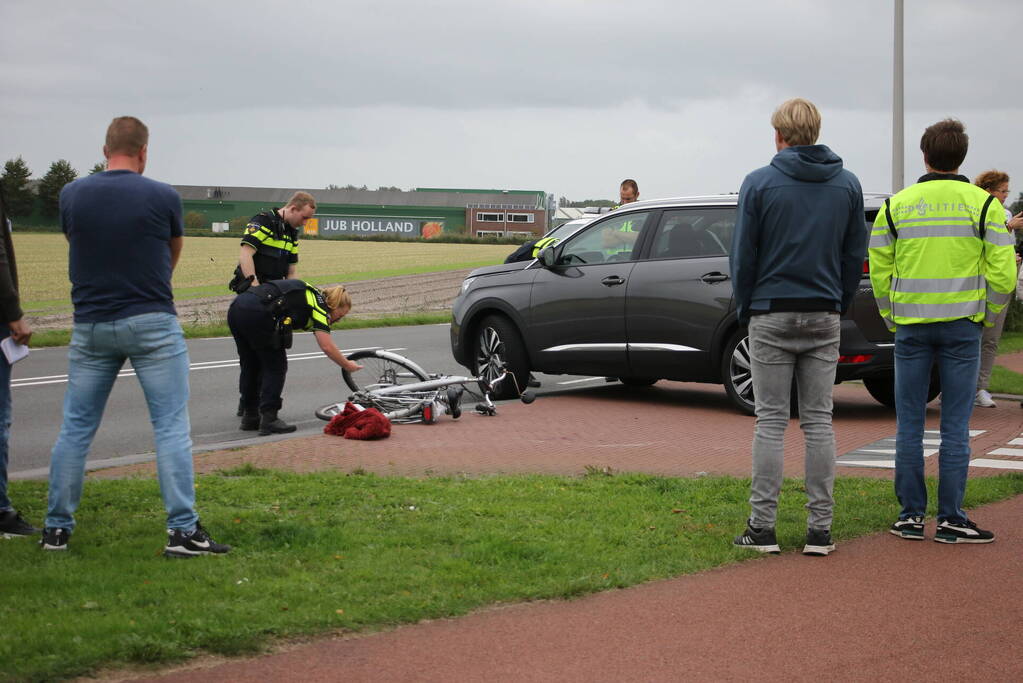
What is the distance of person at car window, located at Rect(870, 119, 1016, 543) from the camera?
247 inches

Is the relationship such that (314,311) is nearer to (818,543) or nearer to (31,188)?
(818,543)

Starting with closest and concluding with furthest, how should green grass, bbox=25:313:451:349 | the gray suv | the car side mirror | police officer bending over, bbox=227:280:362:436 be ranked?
police officer bending over, bbox=227:280:362:436 → the gray suv → the car side mirror → green grass, bbox=25:313:451:349

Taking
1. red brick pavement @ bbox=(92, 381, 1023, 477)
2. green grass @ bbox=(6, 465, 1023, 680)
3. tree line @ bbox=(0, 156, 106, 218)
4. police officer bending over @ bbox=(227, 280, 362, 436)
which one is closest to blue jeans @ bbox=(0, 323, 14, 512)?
green grass @ bbox=(6, 465, 1023, 680)

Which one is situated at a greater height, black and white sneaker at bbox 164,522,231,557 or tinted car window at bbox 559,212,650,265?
tinted car window at bbox 559,212,650,265

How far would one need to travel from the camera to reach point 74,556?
5.69 meters

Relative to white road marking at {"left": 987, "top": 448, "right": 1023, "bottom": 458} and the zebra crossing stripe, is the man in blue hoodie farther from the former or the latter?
white road marking at {"left": 987, "top": 448, "right": 1023, "bottom": 458}

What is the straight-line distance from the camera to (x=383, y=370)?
37.9ft

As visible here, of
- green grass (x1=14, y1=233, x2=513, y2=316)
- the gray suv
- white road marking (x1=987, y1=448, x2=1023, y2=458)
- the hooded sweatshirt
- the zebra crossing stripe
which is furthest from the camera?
green grass (x1=14, y1=233, x2=513, y2=316)

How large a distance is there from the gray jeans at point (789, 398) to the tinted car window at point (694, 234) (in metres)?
5.49

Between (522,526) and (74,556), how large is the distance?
2.15 meters

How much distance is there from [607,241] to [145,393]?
288 inches

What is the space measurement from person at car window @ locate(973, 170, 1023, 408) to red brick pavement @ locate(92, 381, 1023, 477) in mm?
242

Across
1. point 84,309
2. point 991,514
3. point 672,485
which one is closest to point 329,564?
point 84,309

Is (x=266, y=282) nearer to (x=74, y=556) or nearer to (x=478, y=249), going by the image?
(x=74, y=556)
